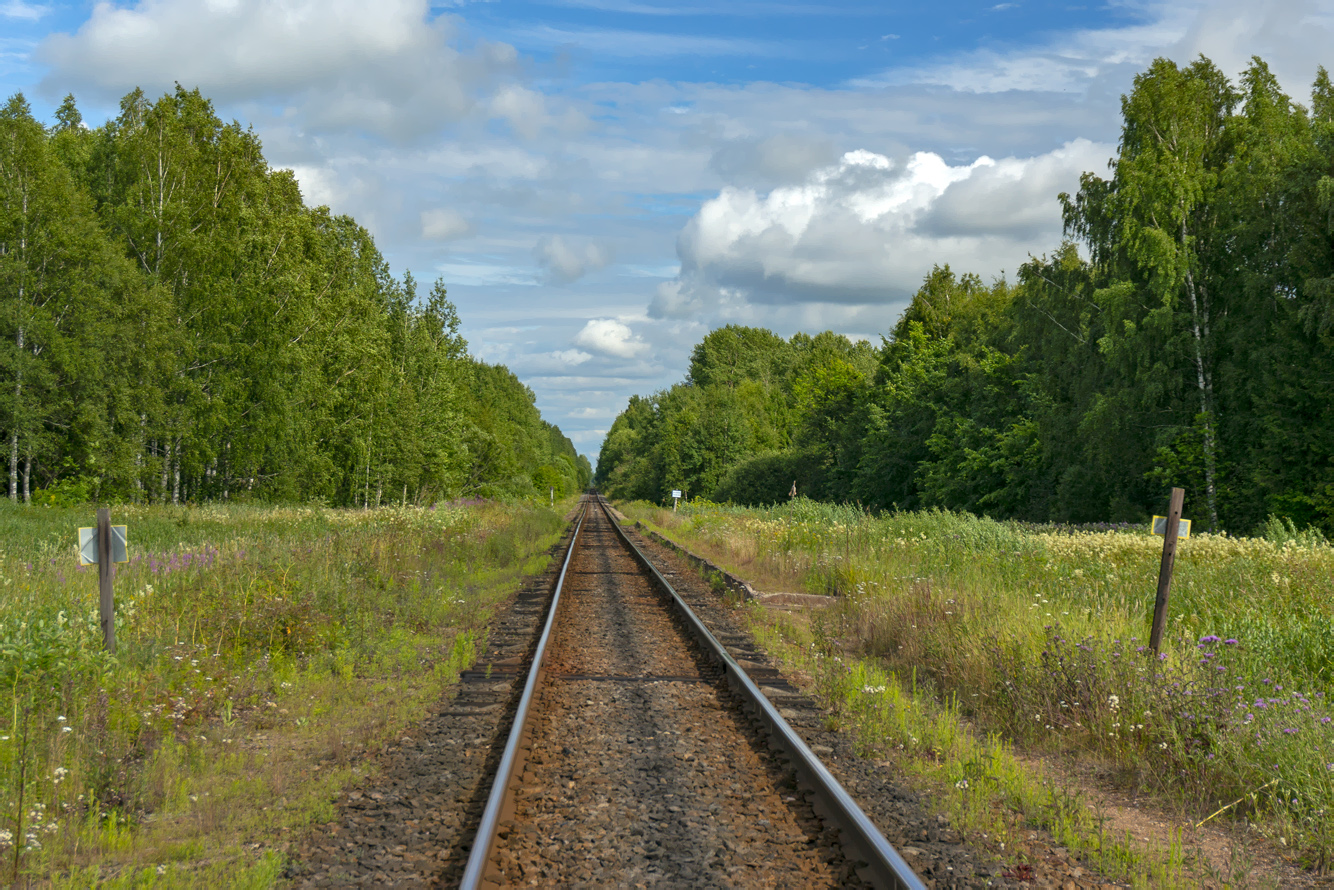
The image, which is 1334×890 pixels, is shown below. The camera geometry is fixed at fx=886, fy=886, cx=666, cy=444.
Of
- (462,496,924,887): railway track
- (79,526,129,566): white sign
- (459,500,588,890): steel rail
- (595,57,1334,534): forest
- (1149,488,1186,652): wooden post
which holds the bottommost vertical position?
(462,496,924,887): railway track

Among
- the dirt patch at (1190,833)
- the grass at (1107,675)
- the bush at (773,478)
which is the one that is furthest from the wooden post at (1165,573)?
the bush at (773,478)

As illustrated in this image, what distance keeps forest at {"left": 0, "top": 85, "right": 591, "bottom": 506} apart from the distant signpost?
960 inches

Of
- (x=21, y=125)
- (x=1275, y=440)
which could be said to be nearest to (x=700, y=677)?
(x=1275, y=440)

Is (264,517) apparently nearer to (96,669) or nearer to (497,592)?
(497,592)

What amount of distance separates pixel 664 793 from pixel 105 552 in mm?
→ 5038

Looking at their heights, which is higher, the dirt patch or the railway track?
the railway track

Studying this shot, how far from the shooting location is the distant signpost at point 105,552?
725 cm

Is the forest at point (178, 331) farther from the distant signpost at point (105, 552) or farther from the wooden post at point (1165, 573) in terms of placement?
the wooden post at point (1165, 573)

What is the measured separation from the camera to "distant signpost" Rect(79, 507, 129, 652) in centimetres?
725

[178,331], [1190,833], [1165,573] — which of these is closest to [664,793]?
[1190,833]

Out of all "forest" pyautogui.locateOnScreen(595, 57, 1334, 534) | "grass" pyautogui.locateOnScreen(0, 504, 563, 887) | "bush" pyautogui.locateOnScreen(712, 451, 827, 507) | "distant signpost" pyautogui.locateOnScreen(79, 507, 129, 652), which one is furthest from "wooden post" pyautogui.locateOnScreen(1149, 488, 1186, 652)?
"bush" pyautogui.locateOnScreen(712, 451, 827, 507)

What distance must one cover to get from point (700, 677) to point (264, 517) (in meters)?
19.1

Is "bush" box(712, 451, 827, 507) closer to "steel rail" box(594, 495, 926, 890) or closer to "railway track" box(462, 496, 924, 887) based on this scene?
"railway track" box(462, 496, 924, 887)

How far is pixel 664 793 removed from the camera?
5.67 meters
